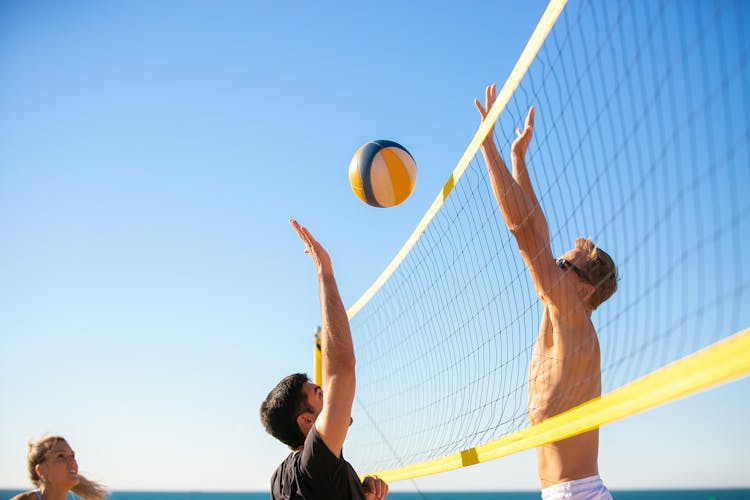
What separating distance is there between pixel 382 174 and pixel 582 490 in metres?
2.34

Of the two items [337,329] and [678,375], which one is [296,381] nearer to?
[337,329]

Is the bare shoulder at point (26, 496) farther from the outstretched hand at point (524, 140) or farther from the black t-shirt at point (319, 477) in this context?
the outstretched hand at point (524, 140)

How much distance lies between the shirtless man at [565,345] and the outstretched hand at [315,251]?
890 millimetres

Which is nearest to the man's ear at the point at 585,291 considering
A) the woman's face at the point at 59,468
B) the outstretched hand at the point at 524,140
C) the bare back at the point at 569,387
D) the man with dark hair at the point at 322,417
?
the bare back at the point at 569,387

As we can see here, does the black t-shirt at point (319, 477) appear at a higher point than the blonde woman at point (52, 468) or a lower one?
lower

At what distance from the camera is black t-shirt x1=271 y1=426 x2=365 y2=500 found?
2502mm

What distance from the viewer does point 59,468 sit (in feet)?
15.3

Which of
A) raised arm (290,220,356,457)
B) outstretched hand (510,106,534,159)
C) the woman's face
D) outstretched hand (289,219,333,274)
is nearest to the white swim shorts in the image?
raised arm (290,220,356,457)

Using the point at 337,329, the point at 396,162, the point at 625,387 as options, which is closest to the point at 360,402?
the point at 396,162

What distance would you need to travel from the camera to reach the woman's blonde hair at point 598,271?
315cm

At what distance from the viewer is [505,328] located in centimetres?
388

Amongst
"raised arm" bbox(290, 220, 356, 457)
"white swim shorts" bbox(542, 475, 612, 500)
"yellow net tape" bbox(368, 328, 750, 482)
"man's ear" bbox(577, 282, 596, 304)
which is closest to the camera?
"yellow net tape" bbox(368, 328, 750, 482)

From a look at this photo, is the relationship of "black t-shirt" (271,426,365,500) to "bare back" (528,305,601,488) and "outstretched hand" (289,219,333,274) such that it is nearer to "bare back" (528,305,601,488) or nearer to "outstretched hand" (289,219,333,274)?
"outstretched hand" (289,219,333,274)

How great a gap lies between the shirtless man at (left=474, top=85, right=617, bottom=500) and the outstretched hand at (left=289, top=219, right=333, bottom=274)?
0.89 m
